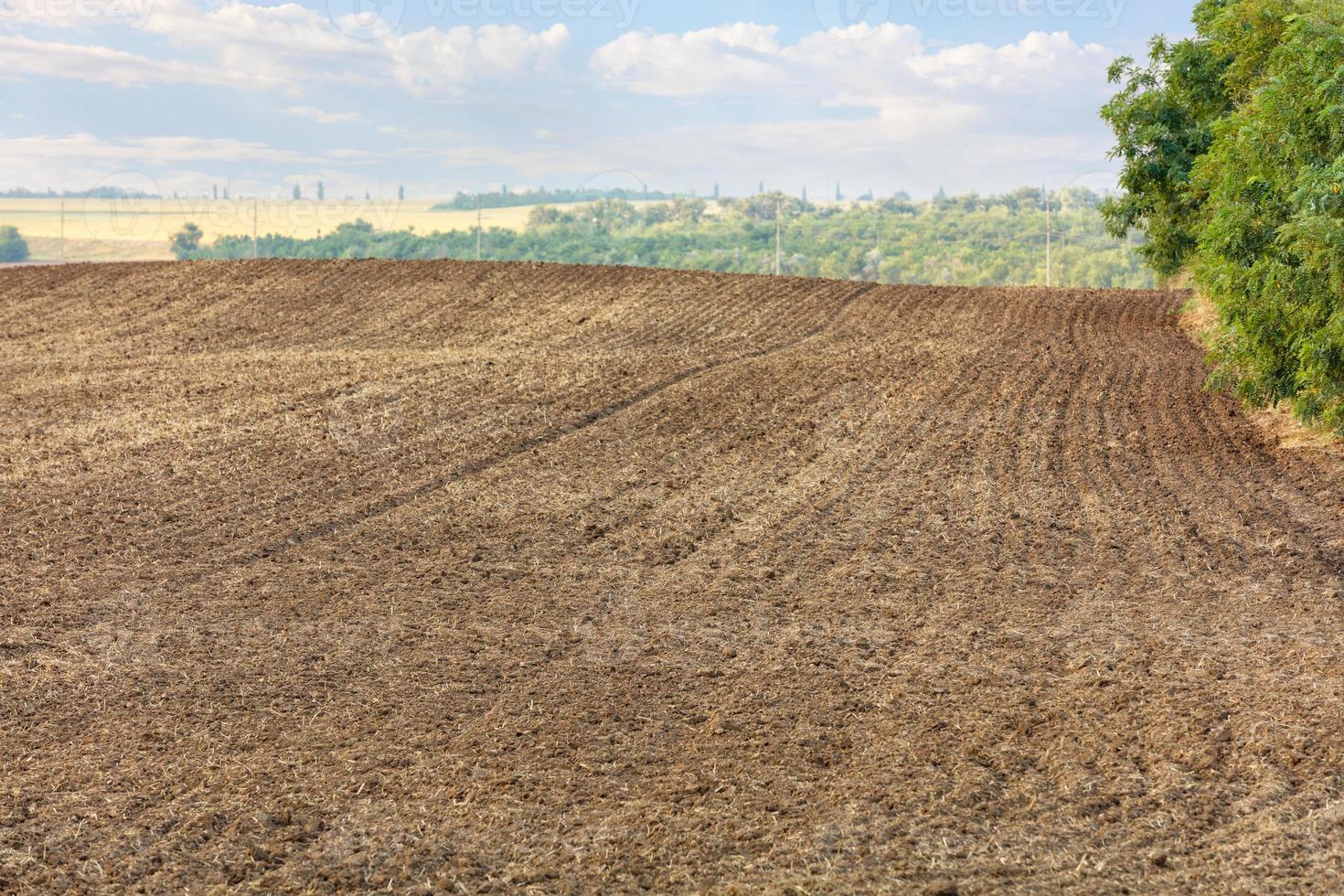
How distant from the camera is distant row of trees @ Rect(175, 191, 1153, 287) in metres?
32.9

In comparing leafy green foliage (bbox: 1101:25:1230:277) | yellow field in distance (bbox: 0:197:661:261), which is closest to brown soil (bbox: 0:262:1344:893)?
leafy green foliage (bbox: 1101:25:1230:277)

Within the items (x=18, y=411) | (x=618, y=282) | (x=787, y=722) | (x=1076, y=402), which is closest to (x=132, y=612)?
(x=787, y=722)

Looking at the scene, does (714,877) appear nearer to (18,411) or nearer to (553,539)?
(553,539)

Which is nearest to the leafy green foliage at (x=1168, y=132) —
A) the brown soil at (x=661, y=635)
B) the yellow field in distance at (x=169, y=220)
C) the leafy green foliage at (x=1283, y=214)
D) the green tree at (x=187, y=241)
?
the leafy green foliage at (x=1283, y=214)

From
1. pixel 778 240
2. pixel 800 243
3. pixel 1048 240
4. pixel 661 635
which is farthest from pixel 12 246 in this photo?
pixel 661 635

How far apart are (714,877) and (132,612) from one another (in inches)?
187

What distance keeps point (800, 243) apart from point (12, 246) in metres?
24.4

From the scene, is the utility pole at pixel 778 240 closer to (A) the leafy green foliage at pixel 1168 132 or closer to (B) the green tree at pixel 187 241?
(A) the leafy green foliage at pixel 1168 132

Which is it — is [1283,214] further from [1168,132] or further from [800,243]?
[800,243]

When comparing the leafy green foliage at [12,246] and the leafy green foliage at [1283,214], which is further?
the leafy green foliage at [12,246]

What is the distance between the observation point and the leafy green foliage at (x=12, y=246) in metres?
34.6

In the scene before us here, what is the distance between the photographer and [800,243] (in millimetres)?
36312

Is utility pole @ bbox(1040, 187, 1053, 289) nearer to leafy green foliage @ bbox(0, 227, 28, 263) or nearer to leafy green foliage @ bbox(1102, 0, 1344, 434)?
leafy green foliage @ bbox(1102, 0, 1344, 434)

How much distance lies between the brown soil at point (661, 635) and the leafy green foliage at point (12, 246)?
Answer: 22.7m
